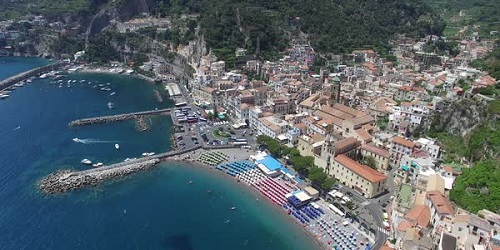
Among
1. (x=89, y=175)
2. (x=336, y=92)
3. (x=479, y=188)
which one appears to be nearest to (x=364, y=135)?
(x=479, y=188)

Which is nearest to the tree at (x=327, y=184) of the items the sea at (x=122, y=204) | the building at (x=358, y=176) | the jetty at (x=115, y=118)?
the building at (x=358, y=176)

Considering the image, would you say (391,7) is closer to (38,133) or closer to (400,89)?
(400,89)

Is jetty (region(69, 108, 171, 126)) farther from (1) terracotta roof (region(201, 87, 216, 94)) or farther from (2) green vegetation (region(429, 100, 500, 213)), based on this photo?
(2) green vegetation (region(429, 100, 500, 213))

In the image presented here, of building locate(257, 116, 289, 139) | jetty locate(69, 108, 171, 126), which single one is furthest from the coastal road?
jetty locate(69, 108, 171, 126)

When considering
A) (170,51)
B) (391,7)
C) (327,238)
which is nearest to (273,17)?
(170,51)

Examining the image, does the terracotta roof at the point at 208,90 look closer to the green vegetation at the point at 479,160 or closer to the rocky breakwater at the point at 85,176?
the rocky breakwater at the point at 85,176
